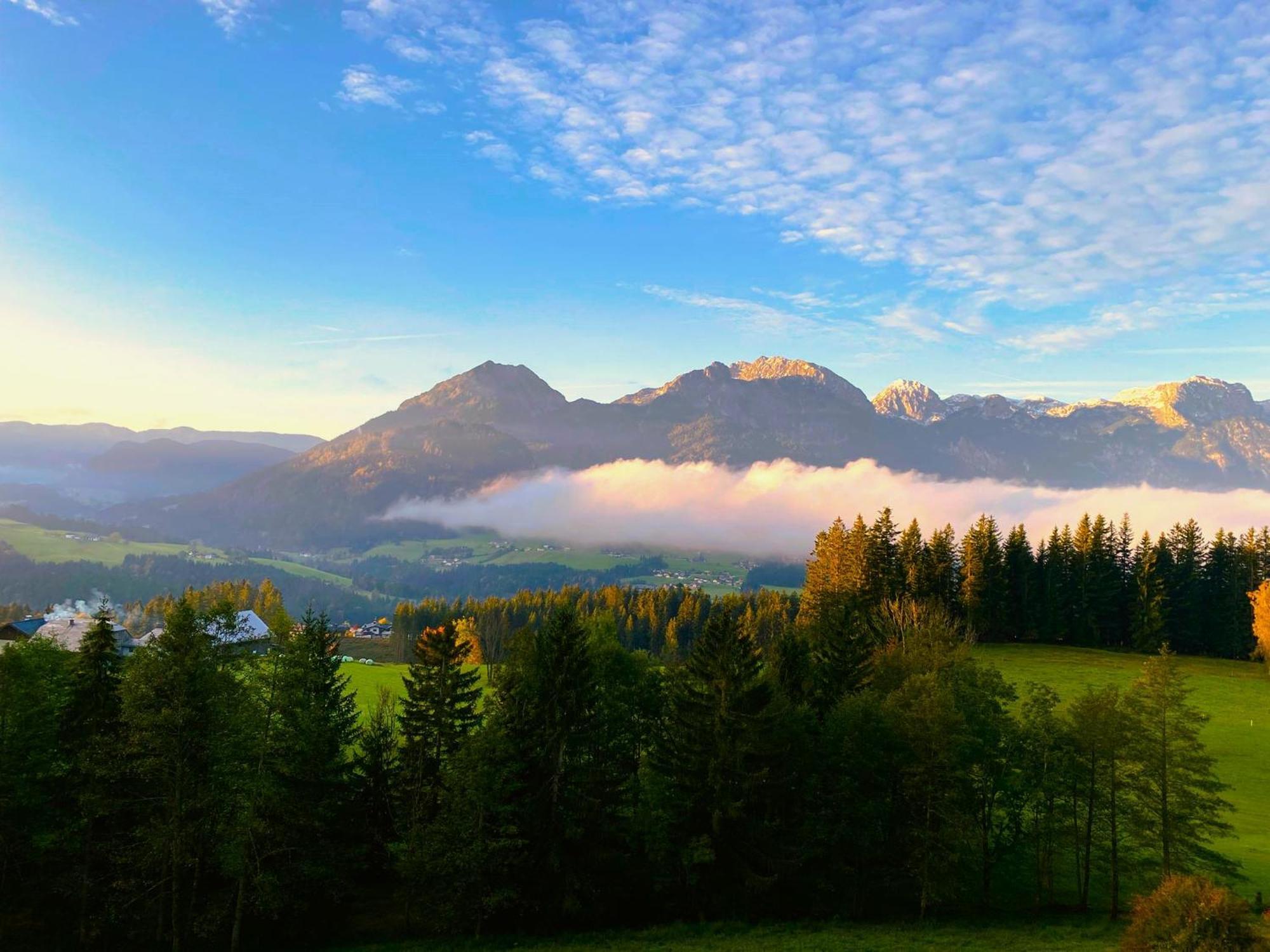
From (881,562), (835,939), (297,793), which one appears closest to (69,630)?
(297,793)

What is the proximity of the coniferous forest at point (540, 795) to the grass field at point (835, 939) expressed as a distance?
182 cm

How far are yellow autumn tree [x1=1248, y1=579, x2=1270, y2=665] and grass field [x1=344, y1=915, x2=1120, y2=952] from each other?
260 feet

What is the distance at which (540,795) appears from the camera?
38.4 meters

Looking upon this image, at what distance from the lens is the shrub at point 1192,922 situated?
22.0m

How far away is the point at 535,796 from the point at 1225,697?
279 ft

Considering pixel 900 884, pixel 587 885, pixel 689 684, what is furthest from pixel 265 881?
pixel 900 884

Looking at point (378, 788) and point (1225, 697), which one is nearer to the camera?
point (378, 788)

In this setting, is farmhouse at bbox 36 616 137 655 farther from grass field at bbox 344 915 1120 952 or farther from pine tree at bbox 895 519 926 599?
pine tree at bbox 895 519 926 599

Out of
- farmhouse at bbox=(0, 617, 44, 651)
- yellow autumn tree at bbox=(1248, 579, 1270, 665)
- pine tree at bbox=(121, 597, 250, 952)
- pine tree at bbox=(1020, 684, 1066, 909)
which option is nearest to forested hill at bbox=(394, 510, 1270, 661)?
yellow autumn tree at bbox=(1248, 579, 1270, 665)

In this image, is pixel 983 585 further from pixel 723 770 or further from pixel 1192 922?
pixel 1192 922

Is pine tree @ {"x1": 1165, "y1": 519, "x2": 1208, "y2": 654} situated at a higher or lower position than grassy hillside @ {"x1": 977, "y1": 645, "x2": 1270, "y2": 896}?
higher

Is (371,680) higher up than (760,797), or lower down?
lower down

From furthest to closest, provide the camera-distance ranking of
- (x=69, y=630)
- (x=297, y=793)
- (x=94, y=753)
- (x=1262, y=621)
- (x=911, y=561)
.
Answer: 1. (x=69, y=630)
2. (x=911, y=561)
3. (x=1262, y=621)
4. (x=297, y=793)
5. (x=94, y=753)

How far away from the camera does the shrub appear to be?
2197 centimetres
